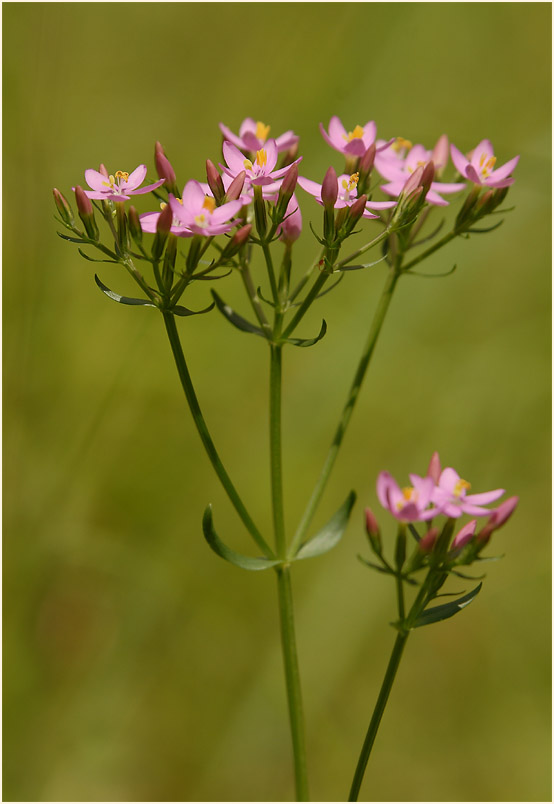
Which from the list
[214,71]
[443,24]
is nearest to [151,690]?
[214,71]

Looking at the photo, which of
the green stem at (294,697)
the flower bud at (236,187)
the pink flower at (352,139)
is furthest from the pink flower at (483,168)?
the green stem at (294,697)

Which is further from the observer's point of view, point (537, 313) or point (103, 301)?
point (537, 313)

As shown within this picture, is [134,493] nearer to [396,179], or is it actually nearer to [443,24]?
[396,179]

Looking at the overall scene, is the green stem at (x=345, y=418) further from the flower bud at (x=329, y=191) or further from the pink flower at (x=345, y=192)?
the flower bud at (x=329, y=191)

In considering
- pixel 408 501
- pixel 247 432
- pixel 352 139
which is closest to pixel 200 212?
pixel 352 139

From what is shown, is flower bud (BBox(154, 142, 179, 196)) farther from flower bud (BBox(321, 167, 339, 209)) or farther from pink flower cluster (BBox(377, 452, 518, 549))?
pink flower cluster (BBox(377, 452, 518, 549))

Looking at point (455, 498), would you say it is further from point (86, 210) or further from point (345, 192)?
point (86, 210)
